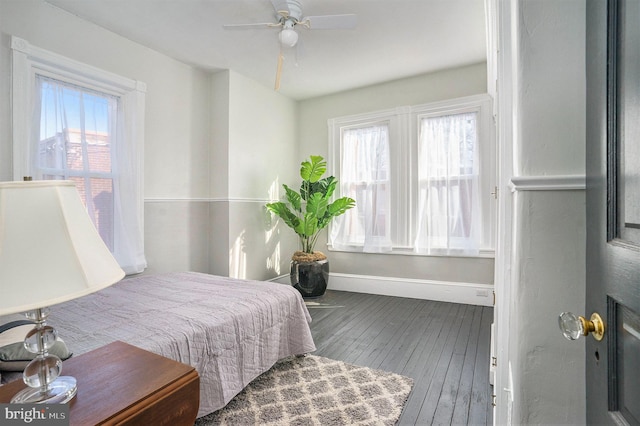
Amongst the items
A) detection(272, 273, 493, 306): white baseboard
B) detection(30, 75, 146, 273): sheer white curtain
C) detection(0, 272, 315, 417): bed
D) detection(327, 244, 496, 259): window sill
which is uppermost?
detection(30, 75, 146, 273): sheer white curtain

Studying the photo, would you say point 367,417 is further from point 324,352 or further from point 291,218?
point 291,218

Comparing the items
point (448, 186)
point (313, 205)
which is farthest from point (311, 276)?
point (448, 186)

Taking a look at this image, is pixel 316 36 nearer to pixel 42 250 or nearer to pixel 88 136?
pixel 88 136

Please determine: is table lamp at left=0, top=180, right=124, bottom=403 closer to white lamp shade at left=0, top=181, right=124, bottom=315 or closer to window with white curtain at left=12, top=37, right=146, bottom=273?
white lamp shade at left=0, top=181, right=124, bottom=315

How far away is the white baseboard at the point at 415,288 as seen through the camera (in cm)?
379

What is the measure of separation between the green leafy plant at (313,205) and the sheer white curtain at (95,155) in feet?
5.63

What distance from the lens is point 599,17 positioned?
64 cm

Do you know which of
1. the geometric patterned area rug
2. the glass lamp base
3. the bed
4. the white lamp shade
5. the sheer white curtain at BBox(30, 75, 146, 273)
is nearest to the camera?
the white lamp shade

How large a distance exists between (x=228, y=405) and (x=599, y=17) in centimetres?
234

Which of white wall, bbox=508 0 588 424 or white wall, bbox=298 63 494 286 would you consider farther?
white wall, bbox=298 63 494 286

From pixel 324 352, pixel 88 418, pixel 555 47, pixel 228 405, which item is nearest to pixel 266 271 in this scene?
pixel 324 352

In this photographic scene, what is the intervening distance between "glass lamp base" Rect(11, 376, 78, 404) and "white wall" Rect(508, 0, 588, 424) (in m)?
1.18

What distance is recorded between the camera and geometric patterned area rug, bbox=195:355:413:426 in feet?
5.76

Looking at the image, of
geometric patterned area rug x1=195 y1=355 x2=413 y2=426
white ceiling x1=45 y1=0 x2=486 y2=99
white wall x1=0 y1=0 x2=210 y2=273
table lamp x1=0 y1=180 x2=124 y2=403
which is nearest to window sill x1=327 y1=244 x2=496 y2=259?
white wall x1=0 y1=0 x2=210 y2=273
